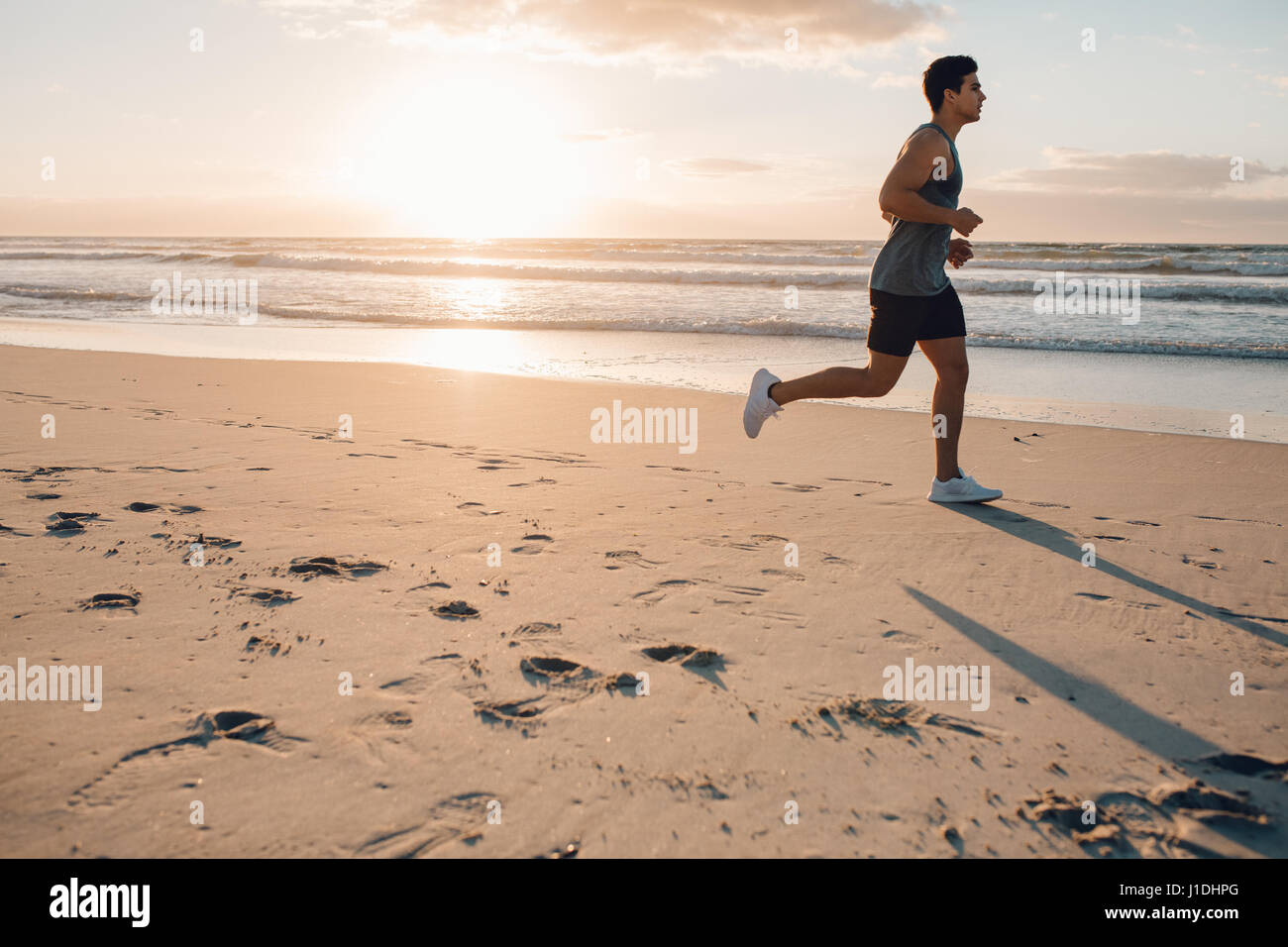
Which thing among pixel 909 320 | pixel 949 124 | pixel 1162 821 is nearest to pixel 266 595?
pixel 1162 821

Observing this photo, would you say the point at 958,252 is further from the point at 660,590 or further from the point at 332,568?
the point at 332,568

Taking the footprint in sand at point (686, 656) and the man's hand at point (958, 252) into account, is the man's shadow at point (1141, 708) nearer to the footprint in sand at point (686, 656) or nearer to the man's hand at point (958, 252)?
the footprint in sand at point (686, 656)

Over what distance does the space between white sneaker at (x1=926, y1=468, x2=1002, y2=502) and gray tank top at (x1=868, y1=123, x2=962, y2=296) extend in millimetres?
856

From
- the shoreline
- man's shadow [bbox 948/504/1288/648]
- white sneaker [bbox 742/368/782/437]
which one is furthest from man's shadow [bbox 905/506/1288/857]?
the shoreline

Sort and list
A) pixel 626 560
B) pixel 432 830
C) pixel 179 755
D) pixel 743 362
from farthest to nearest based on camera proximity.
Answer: pixel 743 362 → pixel 626 560 → pixel 179 755 → pixel 432 830

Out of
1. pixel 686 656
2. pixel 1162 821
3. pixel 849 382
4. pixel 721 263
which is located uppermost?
pixel 721 263

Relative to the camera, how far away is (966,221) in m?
3.48

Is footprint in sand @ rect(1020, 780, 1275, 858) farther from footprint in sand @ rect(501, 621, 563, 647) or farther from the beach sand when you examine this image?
footprint in sand @ rect(501, 621, 563, 647)

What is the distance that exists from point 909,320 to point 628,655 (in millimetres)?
2251

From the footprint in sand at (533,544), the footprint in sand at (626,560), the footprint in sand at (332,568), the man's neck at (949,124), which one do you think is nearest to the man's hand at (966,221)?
the man's neck at (949,124)

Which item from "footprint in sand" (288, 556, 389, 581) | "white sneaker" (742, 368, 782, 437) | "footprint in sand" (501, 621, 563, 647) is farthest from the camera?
"white sneaker" (742, 368, 782, 437)

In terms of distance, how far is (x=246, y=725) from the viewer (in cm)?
201

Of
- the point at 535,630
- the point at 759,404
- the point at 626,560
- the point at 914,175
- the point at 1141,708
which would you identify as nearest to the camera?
the point at 1141,708

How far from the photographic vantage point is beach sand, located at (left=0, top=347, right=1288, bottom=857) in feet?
5.63
